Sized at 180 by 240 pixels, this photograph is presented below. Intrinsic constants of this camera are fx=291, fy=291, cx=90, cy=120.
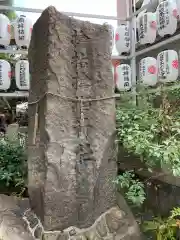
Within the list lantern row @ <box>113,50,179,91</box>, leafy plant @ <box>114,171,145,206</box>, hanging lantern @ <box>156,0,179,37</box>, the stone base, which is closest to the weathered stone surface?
the stone base

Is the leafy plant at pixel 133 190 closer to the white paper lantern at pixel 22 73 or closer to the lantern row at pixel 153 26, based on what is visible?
the lantern row at pixel 153 26

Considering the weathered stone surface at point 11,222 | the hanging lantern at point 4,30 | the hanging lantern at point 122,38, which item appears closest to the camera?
the weathered stone surface at point 11,222

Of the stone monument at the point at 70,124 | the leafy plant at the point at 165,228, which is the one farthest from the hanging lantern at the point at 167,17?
the leafy plant at the point at 165,228

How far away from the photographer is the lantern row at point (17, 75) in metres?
5.88

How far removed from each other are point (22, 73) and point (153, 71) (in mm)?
2670

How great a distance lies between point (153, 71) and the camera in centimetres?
566

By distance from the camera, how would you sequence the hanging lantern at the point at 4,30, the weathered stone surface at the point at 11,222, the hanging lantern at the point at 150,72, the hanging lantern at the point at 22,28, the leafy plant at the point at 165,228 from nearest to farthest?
the weathered stone surface at the point at 11,222
the leafy plant at the point at 165,228
the hanging lantern at the point at 150,72
the hanging lantern at the point at 4,30
the hanging lantern at the point at 22,28

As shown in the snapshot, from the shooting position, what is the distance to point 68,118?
3381 mm

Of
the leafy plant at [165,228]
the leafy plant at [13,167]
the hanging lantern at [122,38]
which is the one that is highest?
the hanging lantern at [122,38]

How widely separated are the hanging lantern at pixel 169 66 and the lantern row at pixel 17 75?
272 centimetres

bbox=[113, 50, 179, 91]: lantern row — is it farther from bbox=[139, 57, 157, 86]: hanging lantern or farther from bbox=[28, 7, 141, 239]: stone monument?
bbox=[28, 7, 141, 239]: stone monument

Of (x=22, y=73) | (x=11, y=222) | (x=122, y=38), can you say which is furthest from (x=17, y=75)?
(x=11, y=222)

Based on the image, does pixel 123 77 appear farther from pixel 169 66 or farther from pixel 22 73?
pixel 22 73

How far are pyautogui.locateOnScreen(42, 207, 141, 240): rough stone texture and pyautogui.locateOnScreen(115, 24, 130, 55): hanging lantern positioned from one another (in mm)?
4144
